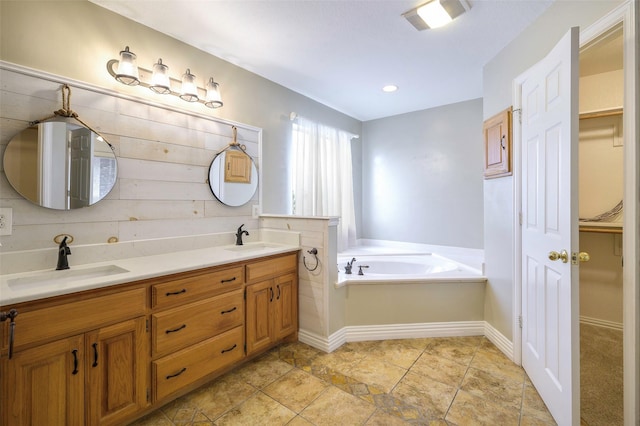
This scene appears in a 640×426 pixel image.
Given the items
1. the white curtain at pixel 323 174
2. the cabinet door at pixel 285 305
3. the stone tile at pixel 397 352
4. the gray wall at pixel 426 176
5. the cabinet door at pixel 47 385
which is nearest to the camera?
the cabinet door at pixel 47 385

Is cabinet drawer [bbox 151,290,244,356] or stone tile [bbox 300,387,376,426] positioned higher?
cabinet drawer [bbox 151,290,244,356]

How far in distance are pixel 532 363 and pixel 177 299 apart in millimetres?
2191

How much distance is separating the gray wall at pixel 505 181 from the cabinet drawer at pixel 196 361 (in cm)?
200

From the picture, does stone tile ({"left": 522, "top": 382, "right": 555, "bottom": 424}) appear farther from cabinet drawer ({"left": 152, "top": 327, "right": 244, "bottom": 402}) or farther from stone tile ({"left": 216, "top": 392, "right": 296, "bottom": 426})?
cabinet drawer ({"left": 152, "top": 327, "right": 244, "bottom": 402})

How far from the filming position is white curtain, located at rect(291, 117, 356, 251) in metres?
3.12

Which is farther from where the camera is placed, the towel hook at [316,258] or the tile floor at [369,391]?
the towel hook at [316,258]

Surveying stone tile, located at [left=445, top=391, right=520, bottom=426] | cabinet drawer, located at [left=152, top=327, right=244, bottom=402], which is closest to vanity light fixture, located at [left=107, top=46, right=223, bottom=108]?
cabinet drawer, located at [left=152, top=327, right=244, bottom=402]

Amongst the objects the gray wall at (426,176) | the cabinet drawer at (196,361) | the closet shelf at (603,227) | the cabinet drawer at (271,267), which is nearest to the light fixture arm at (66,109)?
the cabinet drawer at (271,267)

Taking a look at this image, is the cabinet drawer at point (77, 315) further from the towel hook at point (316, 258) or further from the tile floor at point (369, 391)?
the towel hook at point (316, 258)

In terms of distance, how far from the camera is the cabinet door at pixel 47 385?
109 cm

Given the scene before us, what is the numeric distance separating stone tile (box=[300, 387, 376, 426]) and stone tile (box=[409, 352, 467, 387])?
53 centimetres

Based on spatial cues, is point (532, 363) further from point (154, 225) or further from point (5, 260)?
point (5, 260)

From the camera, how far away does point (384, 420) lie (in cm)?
149

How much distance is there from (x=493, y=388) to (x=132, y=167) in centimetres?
271
